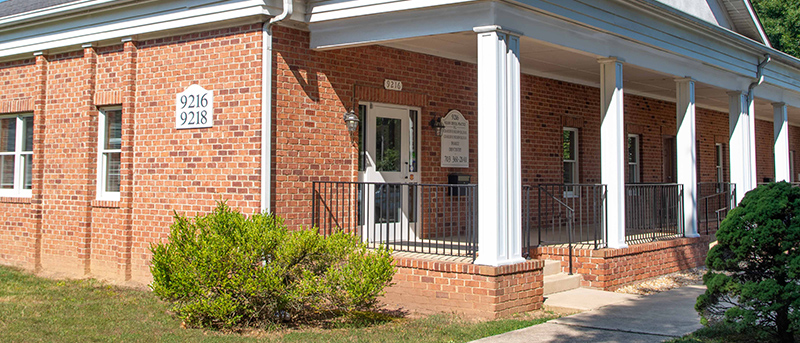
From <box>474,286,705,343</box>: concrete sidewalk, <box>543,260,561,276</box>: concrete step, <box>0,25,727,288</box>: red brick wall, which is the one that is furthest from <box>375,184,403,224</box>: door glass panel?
<box>474,286,705,343</box>: concrete sidewalk

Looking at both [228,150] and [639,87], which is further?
[639,87]

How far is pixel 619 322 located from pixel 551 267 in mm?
1995

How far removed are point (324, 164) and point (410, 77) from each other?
201 centimetres

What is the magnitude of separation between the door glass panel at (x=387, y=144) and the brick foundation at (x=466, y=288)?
2.08 metres

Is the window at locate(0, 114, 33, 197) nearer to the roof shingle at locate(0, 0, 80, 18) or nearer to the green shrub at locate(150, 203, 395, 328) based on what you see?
the roof shingle at locate(0, 0, 80, 18)

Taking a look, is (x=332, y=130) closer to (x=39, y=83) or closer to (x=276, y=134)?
(x=276, y=134)

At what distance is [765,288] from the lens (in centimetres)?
589

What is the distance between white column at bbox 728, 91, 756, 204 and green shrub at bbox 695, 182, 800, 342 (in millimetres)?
7206

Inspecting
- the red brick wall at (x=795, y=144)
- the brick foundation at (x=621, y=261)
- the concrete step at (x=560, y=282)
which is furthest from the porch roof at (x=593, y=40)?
the red brick wall at (x=795, y=144)

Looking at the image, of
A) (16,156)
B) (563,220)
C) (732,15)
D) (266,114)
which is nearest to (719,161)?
(732,15)

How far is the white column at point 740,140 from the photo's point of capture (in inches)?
511

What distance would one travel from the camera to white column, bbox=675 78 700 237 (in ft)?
36.4

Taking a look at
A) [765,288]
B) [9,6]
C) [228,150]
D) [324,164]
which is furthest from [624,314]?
[9,6]

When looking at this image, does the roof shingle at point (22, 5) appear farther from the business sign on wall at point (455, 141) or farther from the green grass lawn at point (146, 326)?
the business sign on wall at point (455, 141)
